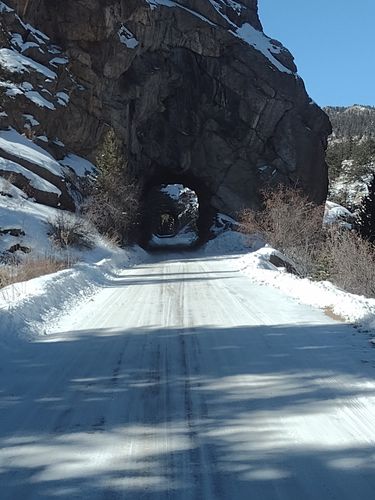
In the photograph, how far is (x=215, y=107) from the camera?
51.3 meters

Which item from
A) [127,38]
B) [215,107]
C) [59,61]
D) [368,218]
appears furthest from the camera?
[215,107]

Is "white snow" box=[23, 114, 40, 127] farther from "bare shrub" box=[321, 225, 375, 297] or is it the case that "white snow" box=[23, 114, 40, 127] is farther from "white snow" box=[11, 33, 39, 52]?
"bare shrub" box=[321, 225, 375, 297]

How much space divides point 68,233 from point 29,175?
7042 millimetres

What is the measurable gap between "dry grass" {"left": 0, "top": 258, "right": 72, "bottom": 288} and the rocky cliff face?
95.6 ft

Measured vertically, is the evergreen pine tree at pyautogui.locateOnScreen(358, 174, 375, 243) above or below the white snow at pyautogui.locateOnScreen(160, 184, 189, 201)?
below

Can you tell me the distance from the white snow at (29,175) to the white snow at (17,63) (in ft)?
32.7

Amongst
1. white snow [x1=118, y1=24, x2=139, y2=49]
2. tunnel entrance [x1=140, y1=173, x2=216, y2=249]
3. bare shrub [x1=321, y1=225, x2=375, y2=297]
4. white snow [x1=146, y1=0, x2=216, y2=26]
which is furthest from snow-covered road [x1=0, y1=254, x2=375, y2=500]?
tunnel entrance [x1=140, y1=173, x2=216, y2=249]

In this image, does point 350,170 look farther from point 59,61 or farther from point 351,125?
point 351,125

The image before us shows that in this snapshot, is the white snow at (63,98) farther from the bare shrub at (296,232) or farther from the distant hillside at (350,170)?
the distant hillside at (350,170)

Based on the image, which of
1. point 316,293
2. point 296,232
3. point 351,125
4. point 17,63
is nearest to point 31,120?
point 17,63

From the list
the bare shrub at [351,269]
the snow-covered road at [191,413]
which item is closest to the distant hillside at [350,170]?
the bare shrub at [351,269]

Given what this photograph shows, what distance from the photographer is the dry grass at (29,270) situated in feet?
41.5

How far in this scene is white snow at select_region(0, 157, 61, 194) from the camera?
87.2 ft

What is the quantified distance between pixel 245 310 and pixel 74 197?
23795mm
